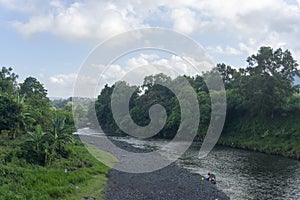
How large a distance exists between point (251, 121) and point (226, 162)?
25503mm

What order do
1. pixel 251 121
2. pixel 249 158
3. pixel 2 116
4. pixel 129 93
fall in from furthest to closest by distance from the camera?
pixel 129 93
pixel 251 121
pixel 249 158
pixel 2 116

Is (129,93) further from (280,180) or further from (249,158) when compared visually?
(280,180)

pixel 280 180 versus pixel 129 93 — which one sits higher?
pixel 129 93

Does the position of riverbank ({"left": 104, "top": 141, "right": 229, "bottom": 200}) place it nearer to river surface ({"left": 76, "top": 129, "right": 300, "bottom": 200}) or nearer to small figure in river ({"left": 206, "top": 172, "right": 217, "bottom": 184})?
small figure in river ({"left": 206, "top": 172, "right": 217, "bottom": 184})

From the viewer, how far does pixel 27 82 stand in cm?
9050

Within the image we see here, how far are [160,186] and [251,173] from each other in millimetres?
12321

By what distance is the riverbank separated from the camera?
22.8 metres

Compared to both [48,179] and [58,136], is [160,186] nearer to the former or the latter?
[48,179]

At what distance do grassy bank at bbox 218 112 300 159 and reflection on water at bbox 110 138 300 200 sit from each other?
3.32m

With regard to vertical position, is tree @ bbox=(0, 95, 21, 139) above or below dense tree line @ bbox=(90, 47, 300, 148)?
below

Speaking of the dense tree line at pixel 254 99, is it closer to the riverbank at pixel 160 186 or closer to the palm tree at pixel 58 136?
the riverbank at pixel 160 186

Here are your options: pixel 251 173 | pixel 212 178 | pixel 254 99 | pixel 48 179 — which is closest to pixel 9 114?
pixel 48 179

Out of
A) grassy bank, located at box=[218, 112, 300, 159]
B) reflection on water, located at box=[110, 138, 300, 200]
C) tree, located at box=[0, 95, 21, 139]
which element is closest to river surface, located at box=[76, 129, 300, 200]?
reflection on water, located at box=[110, 138, 300, 200]

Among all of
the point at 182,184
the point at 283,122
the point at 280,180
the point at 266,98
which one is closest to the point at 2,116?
the point at 182,184
